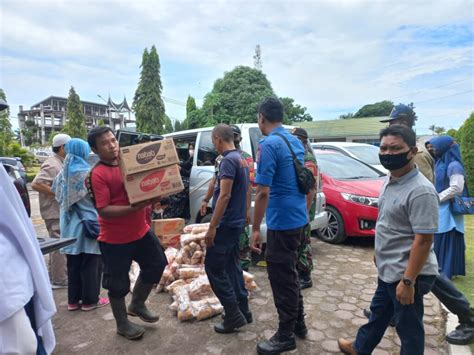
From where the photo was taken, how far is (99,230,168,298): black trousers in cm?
273

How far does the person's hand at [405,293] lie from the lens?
188cm

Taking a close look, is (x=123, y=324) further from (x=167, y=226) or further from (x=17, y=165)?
(x=17, y=165)

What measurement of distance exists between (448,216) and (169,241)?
364 centimetres

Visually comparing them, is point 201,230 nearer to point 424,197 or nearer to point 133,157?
point 133,157

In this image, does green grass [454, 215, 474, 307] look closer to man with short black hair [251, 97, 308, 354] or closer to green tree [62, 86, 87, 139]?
man with short black hair [251, 97, 308, 354]

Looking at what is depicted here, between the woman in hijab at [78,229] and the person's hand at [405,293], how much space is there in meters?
2.90

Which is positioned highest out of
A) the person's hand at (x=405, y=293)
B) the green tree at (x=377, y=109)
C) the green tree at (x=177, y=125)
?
the green tree at (x=377, y=109)

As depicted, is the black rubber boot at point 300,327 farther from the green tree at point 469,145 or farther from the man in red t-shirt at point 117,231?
the green tree at point 469,145

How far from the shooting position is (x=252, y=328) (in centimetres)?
303

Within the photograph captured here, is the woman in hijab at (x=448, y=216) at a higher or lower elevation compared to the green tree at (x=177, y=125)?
lower

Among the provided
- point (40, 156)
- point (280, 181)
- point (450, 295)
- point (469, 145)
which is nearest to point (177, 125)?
→ point (40, 156)

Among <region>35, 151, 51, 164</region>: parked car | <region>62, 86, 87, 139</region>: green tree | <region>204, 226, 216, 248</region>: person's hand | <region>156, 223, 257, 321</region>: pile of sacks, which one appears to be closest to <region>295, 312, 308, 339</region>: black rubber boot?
<region>156, 223, 257, 321</region>: pile of sacks

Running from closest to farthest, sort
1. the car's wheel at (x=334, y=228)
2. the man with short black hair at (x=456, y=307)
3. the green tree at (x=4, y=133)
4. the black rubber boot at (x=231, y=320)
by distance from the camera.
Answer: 1. the man with short black hair at (x=456, y=307)
2. the black rubber boot at (x=231, y=320)
3. the car's wheel at (x=334, y=228)
4. the green tree at (x=4, y=133)

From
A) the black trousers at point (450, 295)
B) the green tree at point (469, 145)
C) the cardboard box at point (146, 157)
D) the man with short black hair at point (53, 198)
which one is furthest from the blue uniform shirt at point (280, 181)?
the green tree at point (469, 145)
